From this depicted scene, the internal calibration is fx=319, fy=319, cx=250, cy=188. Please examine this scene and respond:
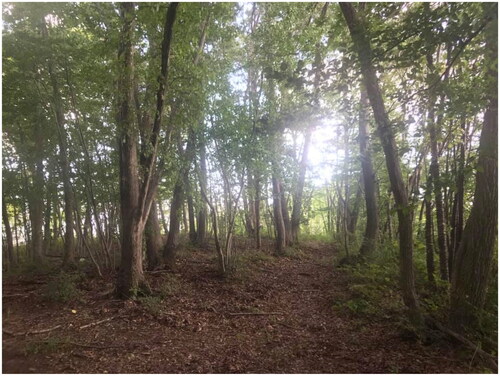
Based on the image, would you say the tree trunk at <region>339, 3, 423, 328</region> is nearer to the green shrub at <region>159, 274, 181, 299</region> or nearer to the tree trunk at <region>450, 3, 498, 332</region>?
the tree trunk at <region>450, 3, 498, 332</region>

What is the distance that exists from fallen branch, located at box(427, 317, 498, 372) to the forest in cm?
2

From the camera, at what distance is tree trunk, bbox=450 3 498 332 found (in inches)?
157

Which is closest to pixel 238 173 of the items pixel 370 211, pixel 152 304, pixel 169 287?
pixel 169 287

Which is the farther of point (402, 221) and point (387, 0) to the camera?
point (402, 221)

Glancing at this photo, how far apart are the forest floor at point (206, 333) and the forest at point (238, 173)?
37 mm

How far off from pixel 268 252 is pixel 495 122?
851 cm

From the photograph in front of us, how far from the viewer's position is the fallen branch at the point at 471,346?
3.71 metres

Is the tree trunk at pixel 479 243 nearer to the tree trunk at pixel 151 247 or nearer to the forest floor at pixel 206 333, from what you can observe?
the forest floor at pixel 206 333

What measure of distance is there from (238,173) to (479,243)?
524 centimetres

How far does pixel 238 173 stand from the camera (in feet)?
26.5

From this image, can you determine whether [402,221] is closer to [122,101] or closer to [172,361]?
[172,361]

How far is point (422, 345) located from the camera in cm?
425

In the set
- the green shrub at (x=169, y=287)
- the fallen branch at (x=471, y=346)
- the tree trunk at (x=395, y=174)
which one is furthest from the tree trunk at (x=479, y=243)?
the green shrub at (x=169, y=287)

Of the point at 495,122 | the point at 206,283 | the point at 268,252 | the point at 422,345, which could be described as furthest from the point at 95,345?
the point at 268,252
